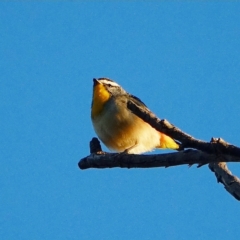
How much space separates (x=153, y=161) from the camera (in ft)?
16.8

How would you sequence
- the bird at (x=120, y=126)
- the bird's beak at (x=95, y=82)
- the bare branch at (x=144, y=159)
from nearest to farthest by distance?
1. the bare branch at (x=144, y=159)
2. the bird at (x=120, y=126)
3. the bird's beak at (x=95, y=82)

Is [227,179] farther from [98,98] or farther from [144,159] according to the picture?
[98,98]

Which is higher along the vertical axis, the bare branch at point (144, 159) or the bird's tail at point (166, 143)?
the bird's tail at point (166, 143)

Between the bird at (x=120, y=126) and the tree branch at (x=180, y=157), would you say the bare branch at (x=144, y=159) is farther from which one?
the bird at (x=120, y=126)

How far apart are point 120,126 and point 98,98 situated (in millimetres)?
945

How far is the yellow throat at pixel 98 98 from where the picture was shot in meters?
8.41

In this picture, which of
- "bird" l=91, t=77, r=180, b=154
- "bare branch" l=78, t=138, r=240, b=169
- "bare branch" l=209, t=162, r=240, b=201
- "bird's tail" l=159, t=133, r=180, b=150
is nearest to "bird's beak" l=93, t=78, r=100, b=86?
"bird" l=91, t=77, r=180, b=154

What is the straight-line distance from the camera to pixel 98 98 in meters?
8.63

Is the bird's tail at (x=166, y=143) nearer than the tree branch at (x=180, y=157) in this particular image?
No

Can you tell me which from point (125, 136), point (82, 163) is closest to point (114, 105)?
point (125, 136)

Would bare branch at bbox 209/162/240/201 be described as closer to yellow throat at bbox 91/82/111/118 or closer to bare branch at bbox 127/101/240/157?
bare branch at bbox 127/101/240/157

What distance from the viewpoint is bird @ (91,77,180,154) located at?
7.91m

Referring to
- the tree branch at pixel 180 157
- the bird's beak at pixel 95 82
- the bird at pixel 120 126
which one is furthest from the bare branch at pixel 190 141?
the bird's beak at pixel 95 82

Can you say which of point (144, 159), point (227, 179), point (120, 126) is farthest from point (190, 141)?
point (120, 126)
